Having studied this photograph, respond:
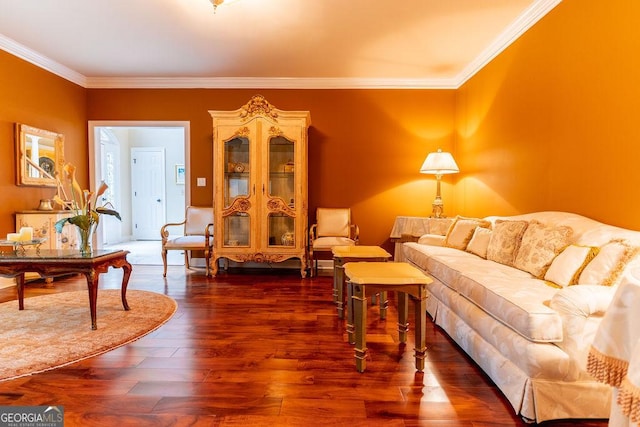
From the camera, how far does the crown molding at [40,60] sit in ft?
12.0

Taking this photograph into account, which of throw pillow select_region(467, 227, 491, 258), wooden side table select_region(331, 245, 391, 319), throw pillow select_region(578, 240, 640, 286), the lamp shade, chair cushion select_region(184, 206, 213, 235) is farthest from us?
chair cushion select_region(184, 206, 213, 235)

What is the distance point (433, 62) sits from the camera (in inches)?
163

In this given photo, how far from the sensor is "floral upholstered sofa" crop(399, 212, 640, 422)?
1.50 m

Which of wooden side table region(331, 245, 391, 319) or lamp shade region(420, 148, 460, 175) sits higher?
lamp shade region(420, 148, 460, 175)

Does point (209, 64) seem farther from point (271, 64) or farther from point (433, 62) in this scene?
point (433, 62)

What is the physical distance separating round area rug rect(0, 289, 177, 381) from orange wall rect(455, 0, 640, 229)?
10.6 ft

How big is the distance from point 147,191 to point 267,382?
6.94 meters

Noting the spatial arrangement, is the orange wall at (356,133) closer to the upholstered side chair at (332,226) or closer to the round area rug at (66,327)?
the upholstered side chair at (332,226)

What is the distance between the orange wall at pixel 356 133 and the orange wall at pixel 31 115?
34 cm

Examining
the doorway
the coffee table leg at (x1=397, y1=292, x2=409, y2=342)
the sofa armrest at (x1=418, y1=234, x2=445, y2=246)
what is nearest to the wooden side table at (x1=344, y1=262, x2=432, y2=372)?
the coffee table leg at (x1=397, y1=292, x2=409, y2=342)

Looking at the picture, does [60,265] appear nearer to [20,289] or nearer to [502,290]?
[20,289]

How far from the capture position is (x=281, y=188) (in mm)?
4383

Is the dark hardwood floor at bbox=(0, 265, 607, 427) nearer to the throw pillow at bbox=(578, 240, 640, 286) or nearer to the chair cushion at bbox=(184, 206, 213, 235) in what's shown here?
the throw pillow at bbox=(578, 240, 640, 286)

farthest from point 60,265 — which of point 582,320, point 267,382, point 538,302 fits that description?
point 582,320
